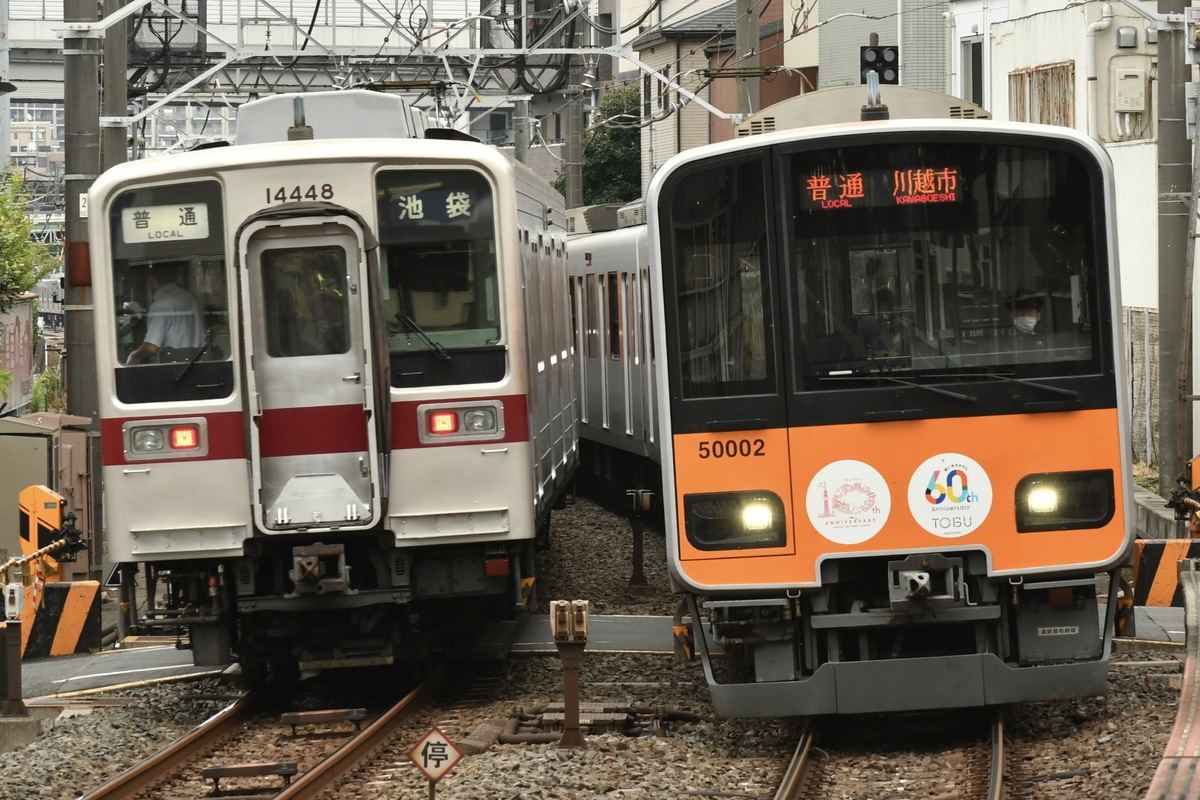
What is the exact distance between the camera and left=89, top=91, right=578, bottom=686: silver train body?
9195mm

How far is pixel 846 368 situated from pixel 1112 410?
1.19 metres

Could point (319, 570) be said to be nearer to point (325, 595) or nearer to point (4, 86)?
point (325, 595)

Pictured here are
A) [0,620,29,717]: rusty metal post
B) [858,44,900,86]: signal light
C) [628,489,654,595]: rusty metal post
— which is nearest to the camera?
[0,620,29,717]: rusty metal post

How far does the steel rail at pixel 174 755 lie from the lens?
25.9ft

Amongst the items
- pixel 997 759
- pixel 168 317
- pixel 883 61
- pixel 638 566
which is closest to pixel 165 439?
pixel 168 317

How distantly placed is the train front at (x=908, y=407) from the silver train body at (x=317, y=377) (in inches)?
65.0

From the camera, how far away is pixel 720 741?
874 centimetres

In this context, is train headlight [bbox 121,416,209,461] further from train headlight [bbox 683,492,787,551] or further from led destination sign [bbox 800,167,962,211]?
led destination sign [bbox 800,167,962,211]

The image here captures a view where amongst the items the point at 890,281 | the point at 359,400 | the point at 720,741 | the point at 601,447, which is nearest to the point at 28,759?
the point at 359,400

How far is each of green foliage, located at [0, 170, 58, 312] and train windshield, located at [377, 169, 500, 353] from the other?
575 inches

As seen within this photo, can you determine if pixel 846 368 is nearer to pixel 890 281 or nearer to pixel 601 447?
pixel 890 281

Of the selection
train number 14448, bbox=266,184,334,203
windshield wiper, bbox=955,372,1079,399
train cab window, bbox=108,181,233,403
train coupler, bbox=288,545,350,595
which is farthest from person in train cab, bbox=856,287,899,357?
train cab window, bbox=108,181,233,403

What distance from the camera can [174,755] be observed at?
8.62 meters

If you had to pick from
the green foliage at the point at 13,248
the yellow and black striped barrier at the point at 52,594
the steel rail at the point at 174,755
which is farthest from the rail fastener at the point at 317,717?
the green foliage at the point at 13,248
